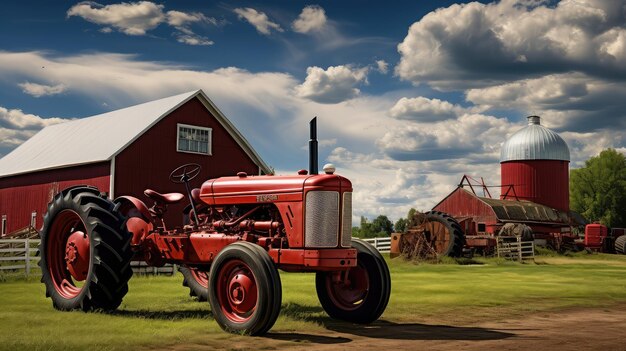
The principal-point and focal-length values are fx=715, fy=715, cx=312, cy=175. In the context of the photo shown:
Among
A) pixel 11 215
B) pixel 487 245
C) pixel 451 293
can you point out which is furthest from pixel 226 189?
pixel 11 215

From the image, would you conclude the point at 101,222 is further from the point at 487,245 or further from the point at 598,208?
the point at 598,208

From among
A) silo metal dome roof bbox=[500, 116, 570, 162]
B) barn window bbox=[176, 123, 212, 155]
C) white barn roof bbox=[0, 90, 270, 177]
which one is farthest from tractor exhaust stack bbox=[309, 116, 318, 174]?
silo metal dome roof bbox=[500, 116, 570, 162]

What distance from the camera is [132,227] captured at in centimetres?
1114

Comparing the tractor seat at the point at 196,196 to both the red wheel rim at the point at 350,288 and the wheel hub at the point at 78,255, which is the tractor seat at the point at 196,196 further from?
the red wheel rim at the point at 350,288

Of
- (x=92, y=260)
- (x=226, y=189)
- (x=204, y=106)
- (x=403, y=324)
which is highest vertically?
(x=204, y=106)

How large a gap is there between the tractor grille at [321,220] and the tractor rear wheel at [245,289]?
74cm

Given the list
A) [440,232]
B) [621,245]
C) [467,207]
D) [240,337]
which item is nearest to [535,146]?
[467,207]

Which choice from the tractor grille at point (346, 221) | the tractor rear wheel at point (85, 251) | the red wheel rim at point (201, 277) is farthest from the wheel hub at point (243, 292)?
the red wheel rim at point (201, 277)

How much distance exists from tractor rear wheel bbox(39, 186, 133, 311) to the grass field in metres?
→ 0.30

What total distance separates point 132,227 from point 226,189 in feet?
6.93

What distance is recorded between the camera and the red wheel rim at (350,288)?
9733mm

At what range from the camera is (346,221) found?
9109mm

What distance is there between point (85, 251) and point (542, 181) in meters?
41.3

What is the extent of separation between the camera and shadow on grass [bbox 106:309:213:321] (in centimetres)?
984
